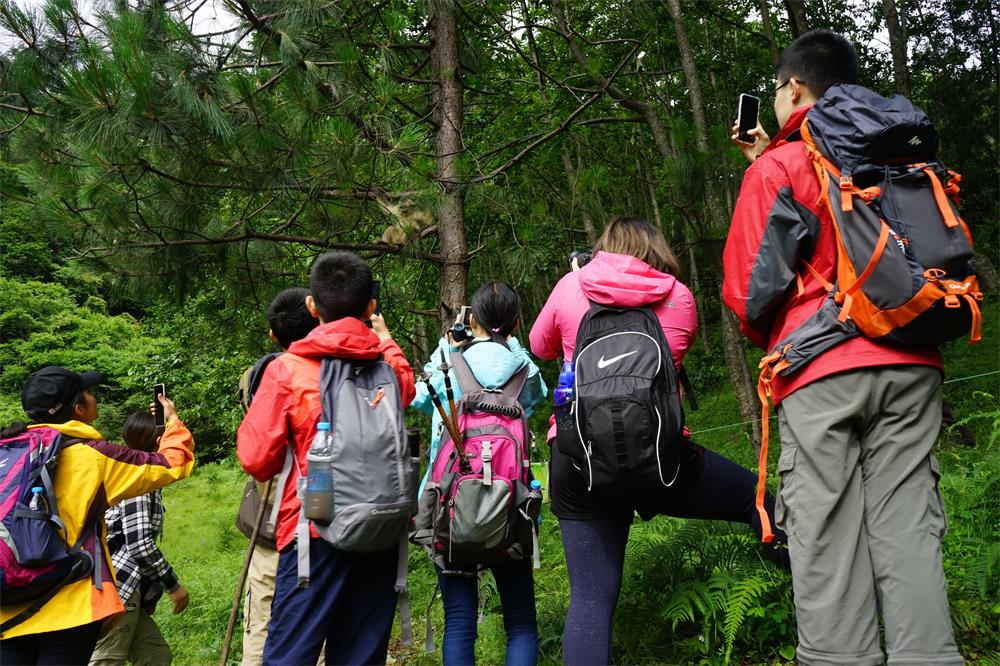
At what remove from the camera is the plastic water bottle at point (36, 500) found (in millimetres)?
A: 2975

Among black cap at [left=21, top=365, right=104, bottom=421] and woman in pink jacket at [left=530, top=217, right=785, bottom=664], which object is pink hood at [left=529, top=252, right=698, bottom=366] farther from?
black cap at [left=21, top=365, right=104, bottom=421]

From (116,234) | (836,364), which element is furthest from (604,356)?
(116,234)

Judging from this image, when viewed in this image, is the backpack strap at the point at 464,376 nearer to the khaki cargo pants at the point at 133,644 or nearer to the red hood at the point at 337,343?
the red hood at the point at 337,343

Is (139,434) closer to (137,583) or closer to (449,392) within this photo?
(137,583)

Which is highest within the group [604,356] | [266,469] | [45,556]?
[604,356]

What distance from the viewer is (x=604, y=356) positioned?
273 cm

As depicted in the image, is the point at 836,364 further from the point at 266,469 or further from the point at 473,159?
the point at 473,159

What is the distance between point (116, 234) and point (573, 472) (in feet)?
12.3

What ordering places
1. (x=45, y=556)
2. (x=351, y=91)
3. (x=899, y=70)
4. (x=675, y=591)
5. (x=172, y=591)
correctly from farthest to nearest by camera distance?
(x=899, y=70) < (x=351, y=91) < (x=172, y=591) < (x=675, y=591) < (x=45, y=556)

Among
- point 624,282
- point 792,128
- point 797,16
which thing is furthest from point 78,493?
point 797,16

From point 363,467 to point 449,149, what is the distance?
142 inches

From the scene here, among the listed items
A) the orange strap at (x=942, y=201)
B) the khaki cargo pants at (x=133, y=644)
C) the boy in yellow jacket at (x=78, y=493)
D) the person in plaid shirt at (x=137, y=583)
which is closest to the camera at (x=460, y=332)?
the boy in yellow jacket at (x=78, y=493)

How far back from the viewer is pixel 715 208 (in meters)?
6.80

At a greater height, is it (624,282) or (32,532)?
(624,282)
